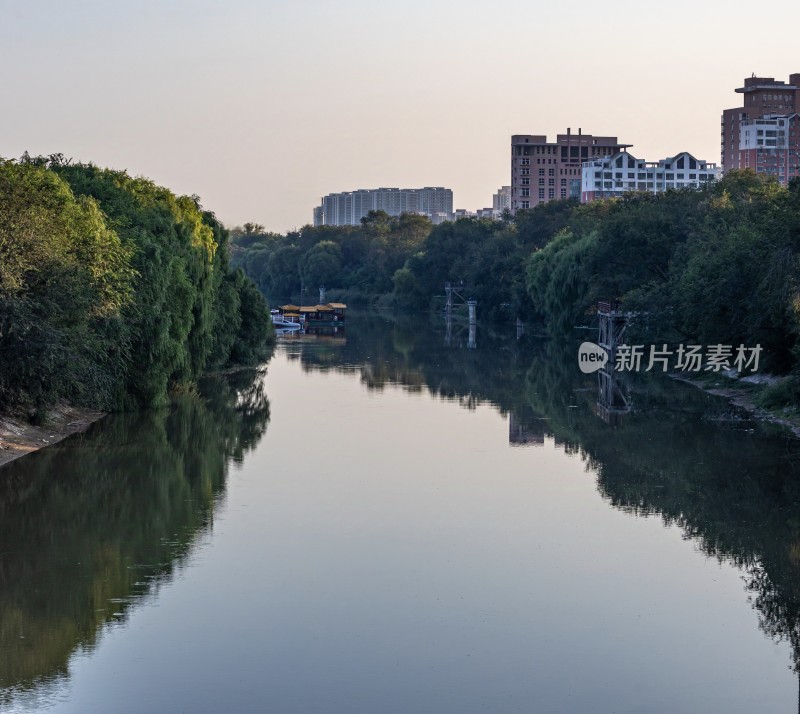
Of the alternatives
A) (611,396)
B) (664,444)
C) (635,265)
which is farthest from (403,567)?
(635,265)

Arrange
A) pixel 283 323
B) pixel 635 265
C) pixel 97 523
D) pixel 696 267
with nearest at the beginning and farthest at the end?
pixel 97 523 < pixel 696 267 < pixel 635 265 < pixel 283 323

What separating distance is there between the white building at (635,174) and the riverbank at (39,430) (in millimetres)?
117650

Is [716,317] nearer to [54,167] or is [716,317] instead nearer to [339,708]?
[54,167]

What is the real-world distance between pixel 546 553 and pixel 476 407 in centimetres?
2028

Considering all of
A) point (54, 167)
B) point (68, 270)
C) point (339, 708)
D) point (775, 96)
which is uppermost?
point (775, 96)

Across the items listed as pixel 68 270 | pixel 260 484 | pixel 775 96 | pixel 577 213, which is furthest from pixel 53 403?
pixel 775 96

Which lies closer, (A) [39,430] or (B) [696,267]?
(A) [39,430]

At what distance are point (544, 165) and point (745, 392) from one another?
135 m

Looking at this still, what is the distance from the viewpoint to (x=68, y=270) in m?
29.5

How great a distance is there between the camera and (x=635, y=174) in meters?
148

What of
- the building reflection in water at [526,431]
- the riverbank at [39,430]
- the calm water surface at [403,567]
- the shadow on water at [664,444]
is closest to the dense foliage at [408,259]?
the shadow on water at [664,444]

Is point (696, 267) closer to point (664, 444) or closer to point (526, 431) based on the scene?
point (526, 431)

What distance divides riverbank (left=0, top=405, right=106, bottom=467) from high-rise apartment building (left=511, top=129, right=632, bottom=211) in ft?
464

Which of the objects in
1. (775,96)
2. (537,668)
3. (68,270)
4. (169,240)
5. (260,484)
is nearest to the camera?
(537,668)
